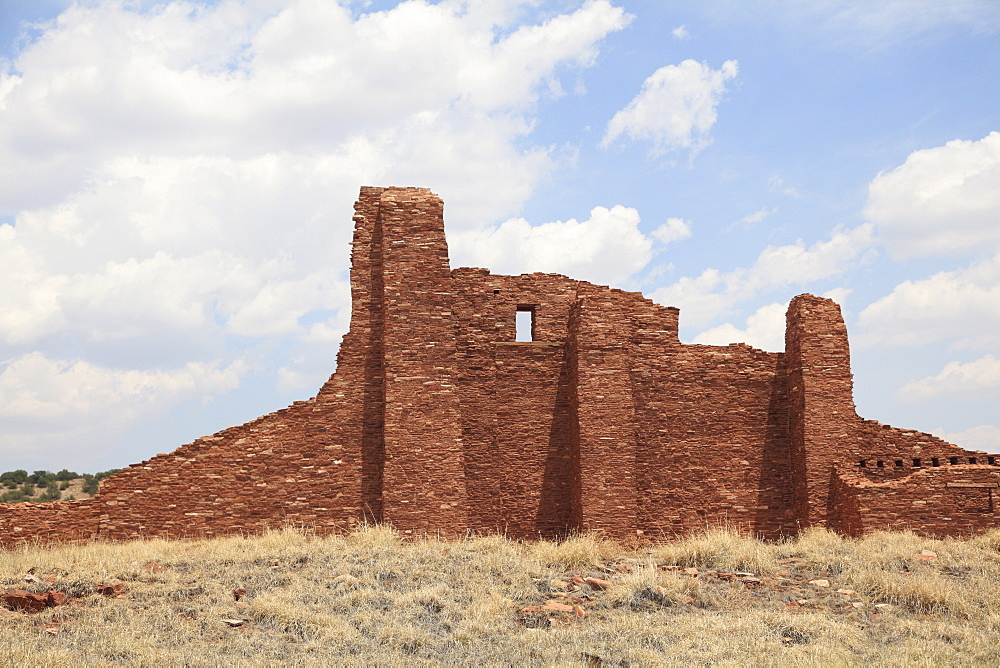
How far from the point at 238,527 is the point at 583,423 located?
6.39 meters

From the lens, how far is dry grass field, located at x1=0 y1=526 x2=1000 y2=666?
9.09 m

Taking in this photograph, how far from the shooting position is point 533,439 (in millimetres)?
16656

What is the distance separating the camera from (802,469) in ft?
56.2

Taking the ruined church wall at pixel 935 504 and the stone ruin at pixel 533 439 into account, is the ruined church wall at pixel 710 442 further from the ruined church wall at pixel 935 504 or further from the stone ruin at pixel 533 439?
the ruined church wall at pixel 935 504

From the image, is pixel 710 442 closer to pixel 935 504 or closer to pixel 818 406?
pixel 818 406

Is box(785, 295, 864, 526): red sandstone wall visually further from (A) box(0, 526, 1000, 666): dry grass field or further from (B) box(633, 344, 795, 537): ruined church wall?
(A) box(0, 526, 1000, 666): dry grass field

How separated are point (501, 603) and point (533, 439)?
20.6 feet

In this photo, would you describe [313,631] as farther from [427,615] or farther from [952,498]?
[952,498]

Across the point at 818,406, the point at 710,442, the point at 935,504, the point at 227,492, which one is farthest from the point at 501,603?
the point at 935,504

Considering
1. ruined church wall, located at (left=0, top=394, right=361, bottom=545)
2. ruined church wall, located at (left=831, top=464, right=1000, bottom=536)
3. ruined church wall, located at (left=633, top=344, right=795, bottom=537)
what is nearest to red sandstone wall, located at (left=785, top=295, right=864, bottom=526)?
ruined church wall, located at (left=633, top=344, right=795, bottom=537)

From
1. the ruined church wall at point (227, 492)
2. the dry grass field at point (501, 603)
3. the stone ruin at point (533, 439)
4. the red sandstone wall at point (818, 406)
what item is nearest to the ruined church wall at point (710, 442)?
the stone ruin at point (533, 439)

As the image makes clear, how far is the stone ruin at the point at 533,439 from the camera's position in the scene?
15281mm

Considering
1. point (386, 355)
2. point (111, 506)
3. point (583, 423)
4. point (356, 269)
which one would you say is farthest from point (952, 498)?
point (111, 506)

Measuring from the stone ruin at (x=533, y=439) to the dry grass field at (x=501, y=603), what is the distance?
3.59ft
